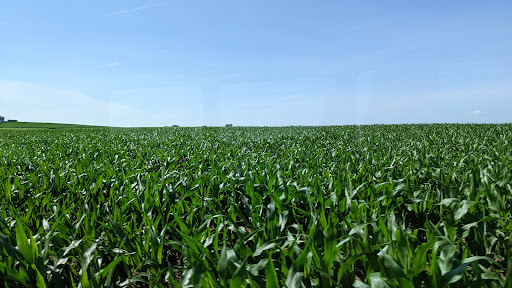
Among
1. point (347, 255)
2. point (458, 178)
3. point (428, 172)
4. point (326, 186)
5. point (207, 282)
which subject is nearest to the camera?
point (207, 282)

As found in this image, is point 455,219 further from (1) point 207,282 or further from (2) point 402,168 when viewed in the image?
(2) point 402,168

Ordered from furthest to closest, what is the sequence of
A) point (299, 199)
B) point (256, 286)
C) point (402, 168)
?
point (402, 168)
point (299, 199)
point (256, 286)

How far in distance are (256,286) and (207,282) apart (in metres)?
0.35

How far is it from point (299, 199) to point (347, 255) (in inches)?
46.8

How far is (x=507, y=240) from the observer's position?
8.77ft

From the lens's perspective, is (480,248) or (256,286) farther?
(480,248)

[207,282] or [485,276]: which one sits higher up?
[485,276]

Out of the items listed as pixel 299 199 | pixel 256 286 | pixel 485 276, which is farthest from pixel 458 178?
pixel 256 286

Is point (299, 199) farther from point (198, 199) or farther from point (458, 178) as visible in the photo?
point (458, 178)

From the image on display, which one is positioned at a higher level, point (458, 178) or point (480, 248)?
point (458, 178)

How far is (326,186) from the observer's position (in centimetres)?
405

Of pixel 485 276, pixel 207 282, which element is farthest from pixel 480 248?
pixel 207 282

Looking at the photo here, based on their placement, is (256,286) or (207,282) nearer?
(256,286)

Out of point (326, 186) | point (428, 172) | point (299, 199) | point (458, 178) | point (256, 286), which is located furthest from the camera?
point (428, 172)
